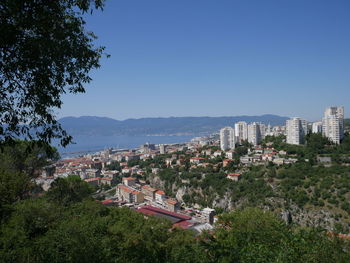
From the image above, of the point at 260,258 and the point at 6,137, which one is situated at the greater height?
the point at 6,137

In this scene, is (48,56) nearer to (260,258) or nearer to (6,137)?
(6,137)

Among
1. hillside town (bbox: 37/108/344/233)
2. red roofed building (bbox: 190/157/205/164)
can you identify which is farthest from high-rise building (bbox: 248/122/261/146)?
red roofed building (bbox: 190/157/205/164)

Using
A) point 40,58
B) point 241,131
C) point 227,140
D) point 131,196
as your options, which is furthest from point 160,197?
point 40,58

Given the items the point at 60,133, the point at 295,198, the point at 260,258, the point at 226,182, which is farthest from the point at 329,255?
the point at 226,182

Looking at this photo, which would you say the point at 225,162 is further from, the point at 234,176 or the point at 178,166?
the point at 178,166

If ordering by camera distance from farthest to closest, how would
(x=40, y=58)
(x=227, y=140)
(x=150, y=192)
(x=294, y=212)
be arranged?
(x=227, y=140), (x=150, y=192), (x=294, y=212), (x=40, y=58)

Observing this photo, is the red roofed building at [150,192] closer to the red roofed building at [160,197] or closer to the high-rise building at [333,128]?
the red roofed building at [160,197]

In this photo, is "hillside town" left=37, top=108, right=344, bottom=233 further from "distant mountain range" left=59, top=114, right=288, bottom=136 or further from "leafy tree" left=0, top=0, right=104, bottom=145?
"distant mountain range" left=59, top=114, right=288, bottom=136
